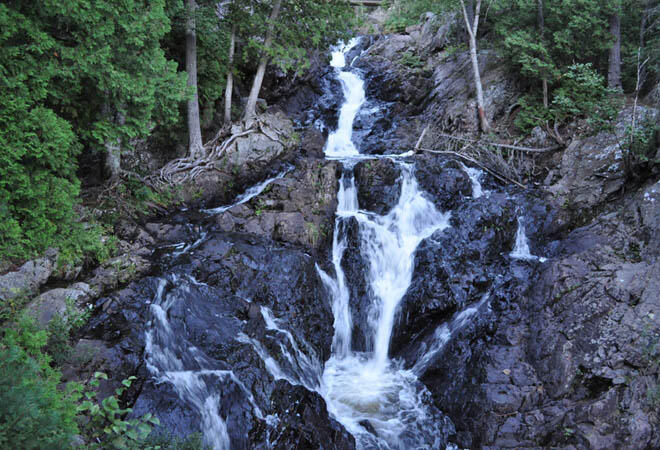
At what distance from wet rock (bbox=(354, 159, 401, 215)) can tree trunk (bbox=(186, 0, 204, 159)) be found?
196 inches

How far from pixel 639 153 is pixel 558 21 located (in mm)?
6390

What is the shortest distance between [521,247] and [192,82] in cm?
1043

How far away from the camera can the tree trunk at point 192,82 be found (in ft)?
37.4

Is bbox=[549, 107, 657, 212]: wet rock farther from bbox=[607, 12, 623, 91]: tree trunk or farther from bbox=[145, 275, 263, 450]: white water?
bbox=[145, 275, 263, 450]: white water

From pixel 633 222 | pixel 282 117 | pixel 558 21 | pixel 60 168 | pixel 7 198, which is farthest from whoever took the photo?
pixel 282 117

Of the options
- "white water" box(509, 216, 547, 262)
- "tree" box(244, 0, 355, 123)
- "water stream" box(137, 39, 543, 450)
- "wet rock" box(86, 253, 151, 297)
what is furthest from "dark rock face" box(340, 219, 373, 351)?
"tree" box(244, 0, 355, 123)

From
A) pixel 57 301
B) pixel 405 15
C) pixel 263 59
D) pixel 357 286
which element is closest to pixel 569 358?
pixel 357 286

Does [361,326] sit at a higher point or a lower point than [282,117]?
lower

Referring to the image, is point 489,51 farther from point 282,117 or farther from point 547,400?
point 547,400

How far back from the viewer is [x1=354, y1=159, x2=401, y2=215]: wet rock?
38.0ft

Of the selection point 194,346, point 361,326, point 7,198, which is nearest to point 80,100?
point 7,198

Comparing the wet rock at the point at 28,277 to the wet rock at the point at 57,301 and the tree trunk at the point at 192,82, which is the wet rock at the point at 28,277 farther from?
the tree trunk at the point at 192,82

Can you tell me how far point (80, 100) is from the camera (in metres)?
8.82

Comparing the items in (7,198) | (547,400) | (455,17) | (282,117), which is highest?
(455,17)
